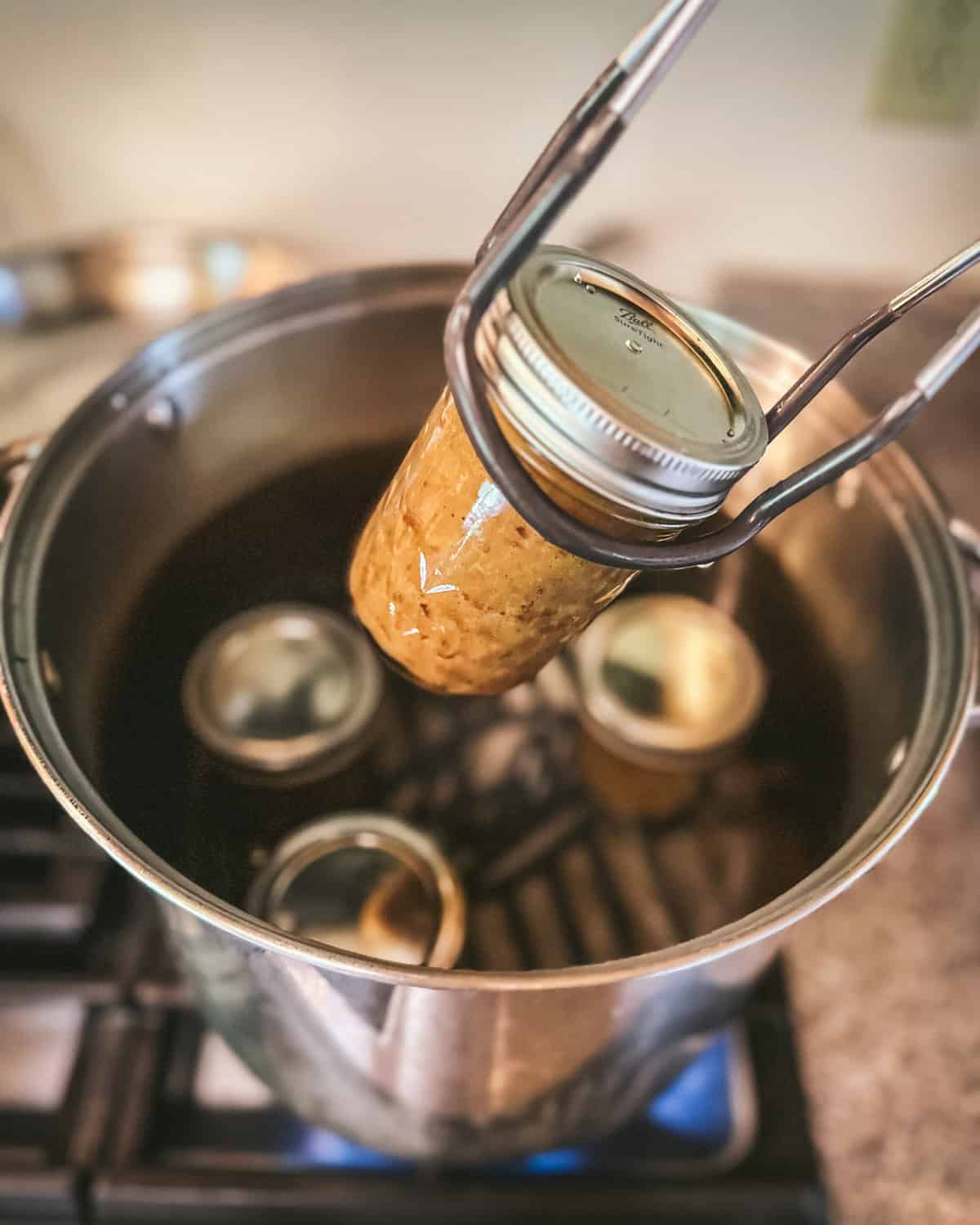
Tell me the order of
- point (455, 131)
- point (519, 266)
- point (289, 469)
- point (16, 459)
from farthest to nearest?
point (455, 131) → point (289, 469) → point (16, 459) → point (519, 266)

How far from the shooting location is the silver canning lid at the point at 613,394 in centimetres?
26

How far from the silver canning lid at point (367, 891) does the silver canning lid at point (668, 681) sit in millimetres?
138

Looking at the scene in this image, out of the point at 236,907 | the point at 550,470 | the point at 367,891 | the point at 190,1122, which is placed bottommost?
the point at 190,1122

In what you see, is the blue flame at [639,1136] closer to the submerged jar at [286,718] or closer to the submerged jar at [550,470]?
the submerged jar at [286,718]

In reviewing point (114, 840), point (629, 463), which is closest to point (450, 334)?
point (629, 463)

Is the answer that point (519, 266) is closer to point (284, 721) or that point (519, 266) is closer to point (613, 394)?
point (613, 394)

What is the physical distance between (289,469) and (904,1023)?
0.48 m

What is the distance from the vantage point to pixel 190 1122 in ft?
1.67

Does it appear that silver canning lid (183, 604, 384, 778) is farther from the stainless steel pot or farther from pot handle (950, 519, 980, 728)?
pot handle (950, 519, 980, 728)

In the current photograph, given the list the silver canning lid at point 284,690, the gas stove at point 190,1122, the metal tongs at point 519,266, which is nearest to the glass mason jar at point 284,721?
the silver canning lid at point 284,690

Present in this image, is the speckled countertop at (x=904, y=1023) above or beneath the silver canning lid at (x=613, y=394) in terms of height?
beneath

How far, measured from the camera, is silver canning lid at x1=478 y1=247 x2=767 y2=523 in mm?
262

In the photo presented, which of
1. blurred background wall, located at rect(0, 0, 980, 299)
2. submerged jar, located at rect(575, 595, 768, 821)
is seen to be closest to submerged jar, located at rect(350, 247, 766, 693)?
submerged jar, located at rect(575, 595, 768, 821)

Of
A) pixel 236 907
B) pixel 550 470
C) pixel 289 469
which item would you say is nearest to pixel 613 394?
pixel 550 470
